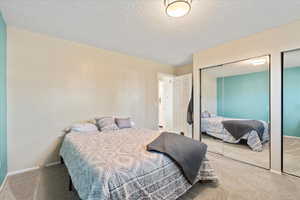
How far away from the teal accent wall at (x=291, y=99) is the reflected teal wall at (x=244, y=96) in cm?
26

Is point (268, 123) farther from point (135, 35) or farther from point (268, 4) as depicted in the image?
point (135, 35)

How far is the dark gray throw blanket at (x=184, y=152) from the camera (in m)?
1.61

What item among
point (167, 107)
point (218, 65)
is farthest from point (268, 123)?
point (167, 107)

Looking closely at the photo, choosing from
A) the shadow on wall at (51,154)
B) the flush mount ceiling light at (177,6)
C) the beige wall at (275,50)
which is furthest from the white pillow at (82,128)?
the beige wall at (275,50)

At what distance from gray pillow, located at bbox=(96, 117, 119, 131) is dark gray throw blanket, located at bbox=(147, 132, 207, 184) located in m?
1.39

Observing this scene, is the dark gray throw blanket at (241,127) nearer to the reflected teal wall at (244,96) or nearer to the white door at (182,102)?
the reflected teal wall at (244,96)

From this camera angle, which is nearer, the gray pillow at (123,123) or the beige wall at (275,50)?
the beige wall at (275,50)

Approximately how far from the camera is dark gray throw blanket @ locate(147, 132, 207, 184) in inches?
63.4

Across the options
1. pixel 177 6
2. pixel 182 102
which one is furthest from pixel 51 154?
pixel 182 102

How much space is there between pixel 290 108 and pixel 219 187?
1.96 m

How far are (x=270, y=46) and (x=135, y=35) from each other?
2531 mm

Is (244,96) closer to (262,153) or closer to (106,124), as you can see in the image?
(262,153)

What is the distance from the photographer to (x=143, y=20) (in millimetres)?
2143

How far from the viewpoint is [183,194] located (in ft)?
5.70
